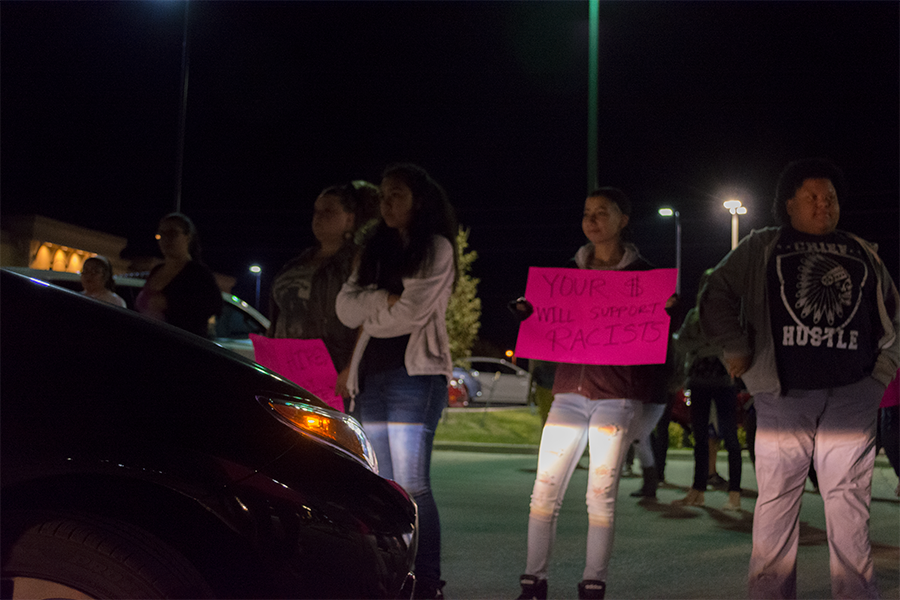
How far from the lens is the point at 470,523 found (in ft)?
22.1

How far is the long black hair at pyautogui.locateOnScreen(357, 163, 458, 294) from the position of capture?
14.2 feet

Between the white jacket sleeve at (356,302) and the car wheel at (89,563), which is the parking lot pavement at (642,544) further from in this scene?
the car wheel at (89,563)

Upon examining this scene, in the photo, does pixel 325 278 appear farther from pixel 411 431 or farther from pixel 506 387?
pixel 506 387

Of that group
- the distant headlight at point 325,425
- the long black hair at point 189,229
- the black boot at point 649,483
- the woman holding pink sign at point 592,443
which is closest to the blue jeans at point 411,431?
the woman holding pink sign at point 592,443

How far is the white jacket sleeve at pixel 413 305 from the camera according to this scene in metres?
4.20

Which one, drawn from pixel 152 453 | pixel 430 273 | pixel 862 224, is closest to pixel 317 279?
pixel 430 273

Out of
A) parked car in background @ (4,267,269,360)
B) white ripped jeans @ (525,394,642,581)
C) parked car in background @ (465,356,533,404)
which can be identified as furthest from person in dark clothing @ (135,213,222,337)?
parked car in background @ (465,356,533,404)

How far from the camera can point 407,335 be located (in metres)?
4.28

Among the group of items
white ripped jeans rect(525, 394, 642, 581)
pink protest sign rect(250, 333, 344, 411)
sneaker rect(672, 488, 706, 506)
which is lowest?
sneaker rect(672, 488, 706, 506)

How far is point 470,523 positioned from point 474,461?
5395mm

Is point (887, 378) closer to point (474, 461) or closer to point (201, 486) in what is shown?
point (201, 486)

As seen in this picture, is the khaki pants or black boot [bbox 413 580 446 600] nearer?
the khaki pants

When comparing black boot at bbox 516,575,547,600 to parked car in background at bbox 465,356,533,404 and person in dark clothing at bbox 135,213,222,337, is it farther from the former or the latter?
parked car in background at bbox 465,356,533,404

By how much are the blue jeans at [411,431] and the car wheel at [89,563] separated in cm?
200
